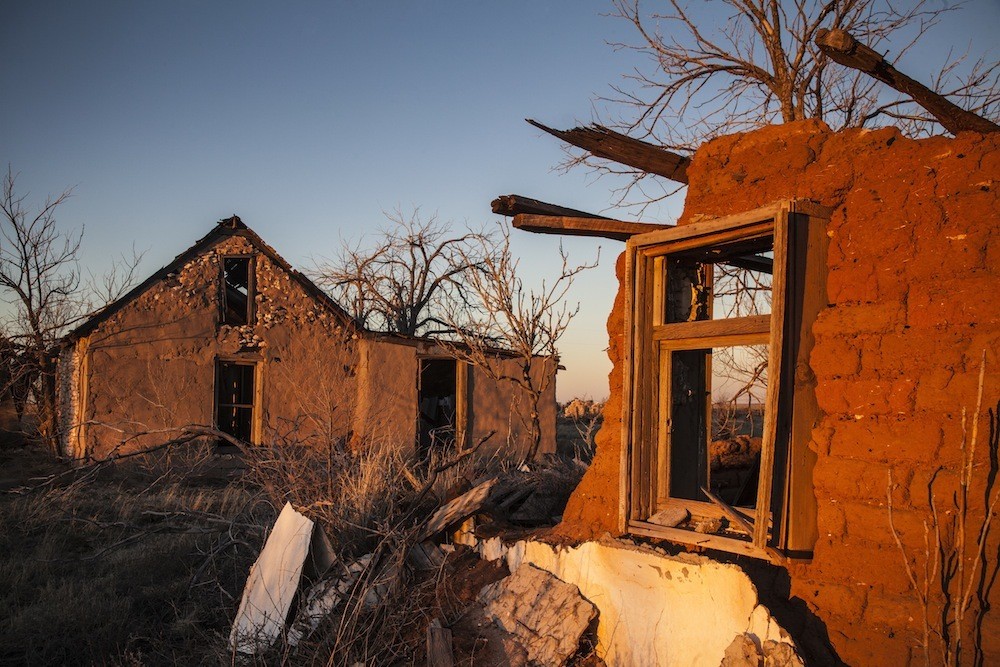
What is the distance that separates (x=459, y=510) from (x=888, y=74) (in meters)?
3.97

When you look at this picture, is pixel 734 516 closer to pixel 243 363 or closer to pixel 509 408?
pixel 509 408

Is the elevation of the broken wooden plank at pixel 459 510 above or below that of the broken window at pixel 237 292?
below

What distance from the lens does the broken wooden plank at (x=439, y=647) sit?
479cm

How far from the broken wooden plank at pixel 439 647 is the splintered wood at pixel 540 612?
350 mm

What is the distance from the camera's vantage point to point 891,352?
3.93 m

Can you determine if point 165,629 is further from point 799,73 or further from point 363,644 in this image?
point 799,73

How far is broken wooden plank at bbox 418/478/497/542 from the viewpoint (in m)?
5.93

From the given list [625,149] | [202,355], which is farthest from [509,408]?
[625,149]

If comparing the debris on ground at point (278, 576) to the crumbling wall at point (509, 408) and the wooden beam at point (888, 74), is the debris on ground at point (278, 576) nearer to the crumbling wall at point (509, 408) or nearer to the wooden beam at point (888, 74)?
the wooden beam at point (888, 74)

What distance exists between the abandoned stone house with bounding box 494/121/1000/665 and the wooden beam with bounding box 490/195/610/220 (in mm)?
54

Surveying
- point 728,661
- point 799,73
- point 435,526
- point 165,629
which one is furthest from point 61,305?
point 728,661

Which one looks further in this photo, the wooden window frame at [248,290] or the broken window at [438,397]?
the broken window at [438,397]

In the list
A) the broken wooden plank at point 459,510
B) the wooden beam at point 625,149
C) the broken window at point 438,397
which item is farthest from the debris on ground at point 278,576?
the broken window at point 438,397

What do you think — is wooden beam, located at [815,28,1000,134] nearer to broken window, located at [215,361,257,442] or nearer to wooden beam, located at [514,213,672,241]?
wooden beam, located at [514,213,672,241]
